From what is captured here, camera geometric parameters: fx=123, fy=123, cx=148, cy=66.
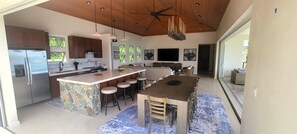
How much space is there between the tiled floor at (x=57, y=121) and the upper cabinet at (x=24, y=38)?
5.98ft

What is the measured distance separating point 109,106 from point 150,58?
738 centimetres

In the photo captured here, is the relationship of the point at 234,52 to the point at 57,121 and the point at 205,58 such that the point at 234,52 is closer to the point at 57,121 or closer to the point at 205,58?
the point at 205,58

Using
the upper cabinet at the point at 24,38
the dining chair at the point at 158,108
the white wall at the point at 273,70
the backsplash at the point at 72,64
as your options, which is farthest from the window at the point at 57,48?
the white wall at the point at 273,70

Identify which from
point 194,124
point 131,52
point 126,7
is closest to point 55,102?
point 194,124

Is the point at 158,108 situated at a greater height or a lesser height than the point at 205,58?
lesser

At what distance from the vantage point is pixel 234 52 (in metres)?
7.94

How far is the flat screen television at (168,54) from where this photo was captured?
9719 mm

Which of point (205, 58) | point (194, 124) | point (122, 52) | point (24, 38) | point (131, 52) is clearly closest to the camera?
point (194, 124)

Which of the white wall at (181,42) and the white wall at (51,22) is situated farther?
the white wall at (181,42)

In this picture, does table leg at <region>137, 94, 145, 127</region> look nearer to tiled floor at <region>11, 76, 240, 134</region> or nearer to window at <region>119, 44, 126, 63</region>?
tiled floor at <region>11, 76, 240, 134</region>

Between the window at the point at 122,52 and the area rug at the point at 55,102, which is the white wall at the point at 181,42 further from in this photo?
the area rug at the point at 55,102

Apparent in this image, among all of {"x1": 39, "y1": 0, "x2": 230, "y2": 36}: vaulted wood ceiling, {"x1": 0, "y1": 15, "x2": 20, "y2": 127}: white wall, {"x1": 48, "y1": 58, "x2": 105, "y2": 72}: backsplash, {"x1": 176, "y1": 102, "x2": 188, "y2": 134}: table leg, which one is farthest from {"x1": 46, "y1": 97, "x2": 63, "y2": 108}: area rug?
{"x1": 176, "y1": 102, "x2": 188, "y2": 134}: table leg

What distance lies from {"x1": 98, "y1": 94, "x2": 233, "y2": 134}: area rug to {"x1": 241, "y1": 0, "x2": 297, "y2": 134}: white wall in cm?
81

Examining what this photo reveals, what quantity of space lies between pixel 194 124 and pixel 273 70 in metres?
1.94
